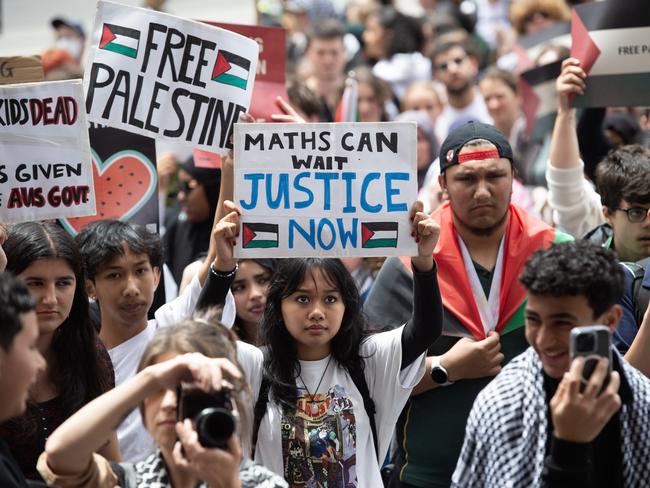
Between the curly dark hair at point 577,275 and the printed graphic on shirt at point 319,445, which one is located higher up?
the curly dark hair at point 577,275

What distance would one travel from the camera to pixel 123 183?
6.35 meters

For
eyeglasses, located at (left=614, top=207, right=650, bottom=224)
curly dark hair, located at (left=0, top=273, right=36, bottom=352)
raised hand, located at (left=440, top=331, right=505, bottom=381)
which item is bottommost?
raised hand, located at (left=440, top=331, right=505, bottom=381)

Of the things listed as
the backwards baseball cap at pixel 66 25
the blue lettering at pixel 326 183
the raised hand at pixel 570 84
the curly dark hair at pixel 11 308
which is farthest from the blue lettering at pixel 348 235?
the backwards baseball cap at pixel 66 25

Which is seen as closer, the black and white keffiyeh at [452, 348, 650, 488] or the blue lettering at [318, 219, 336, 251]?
the black and white keffiyeh at [452, 348, 650, 488]

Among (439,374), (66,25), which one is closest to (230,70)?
(439,374)

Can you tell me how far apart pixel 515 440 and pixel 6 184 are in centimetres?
271

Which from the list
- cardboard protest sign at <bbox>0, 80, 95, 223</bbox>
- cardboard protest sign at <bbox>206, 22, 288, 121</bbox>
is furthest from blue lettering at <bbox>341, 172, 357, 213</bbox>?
cardboard protest sign at <bbox>206, 22, 288, 121</bbox>

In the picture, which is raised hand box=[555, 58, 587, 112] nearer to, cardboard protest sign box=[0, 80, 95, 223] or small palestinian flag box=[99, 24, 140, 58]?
small palestinian flag box=[99, 24, 140, 58]

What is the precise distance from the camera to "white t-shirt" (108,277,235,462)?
16.1 feet

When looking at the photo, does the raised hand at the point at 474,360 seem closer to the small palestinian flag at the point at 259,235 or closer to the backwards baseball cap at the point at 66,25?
the small palestinian flag at the point at 259,235

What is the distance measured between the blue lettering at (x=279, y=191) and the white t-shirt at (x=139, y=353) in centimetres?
45

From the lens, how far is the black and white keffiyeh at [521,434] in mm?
3512

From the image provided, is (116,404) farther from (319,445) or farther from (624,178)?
(624,178)

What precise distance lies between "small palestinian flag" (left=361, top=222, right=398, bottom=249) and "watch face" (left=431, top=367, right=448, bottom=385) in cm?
54
